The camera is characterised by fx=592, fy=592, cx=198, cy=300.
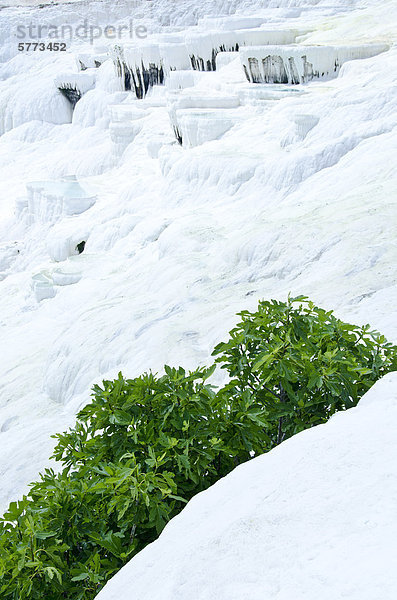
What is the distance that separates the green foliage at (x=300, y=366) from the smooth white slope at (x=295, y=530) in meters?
0.34

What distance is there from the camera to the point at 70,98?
35469 millimetres

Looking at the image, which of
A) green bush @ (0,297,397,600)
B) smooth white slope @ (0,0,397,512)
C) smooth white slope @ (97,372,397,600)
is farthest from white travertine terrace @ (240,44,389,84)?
smooth white slope @ (97,372,397,600)

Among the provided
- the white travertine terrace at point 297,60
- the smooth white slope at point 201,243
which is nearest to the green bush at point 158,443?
the smooth white slope at point 201,243

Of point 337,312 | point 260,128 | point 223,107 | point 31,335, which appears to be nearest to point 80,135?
point 223,107

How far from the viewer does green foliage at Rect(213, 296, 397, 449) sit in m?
3.12

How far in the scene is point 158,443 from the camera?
3088 mm

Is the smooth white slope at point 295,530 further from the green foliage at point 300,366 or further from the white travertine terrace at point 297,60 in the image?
the white travertine terrace at point 297,60

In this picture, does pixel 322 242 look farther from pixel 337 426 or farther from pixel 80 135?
pixel 80 135

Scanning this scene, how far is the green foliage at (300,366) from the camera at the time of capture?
10.2 feet

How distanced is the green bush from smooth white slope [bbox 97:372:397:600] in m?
0.26

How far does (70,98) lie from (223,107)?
18.9 meters

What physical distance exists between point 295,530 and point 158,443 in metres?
1.09

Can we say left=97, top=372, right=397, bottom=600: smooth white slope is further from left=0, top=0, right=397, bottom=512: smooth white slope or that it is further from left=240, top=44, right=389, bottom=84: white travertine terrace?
left=240, top=44, right=389, bottom=84: white travertine terrace

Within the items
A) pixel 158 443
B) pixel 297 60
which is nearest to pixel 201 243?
pixel 158 443
